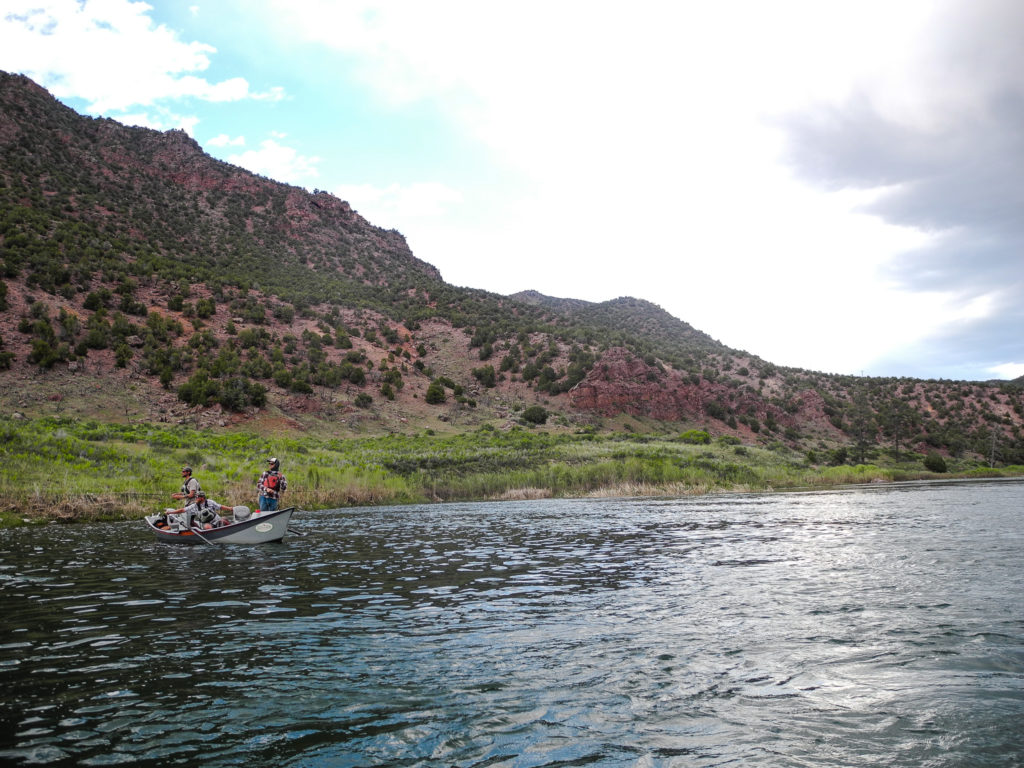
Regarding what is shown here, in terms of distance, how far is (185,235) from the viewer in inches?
3580

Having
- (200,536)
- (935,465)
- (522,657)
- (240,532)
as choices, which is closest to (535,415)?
(935,465)

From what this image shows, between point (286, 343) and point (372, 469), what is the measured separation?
36.6 m

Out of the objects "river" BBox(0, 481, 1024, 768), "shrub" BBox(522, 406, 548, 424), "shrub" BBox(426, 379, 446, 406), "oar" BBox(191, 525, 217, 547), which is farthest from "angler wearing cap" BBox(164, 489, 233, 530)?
"shrub" BBox(426, 379, 446, 406)

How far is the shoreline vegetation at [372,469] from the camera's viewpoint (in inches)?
1106

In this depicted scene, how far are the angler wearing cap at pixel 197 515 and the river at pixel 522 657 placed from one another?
2.82m

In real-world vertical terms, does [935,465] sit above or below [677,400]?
below

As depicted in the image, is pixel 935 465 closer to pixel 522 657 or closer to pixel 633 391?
pixel 633 391

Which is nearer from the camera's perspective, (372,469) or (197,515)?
(197,515)

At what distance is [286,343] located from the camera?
71.6 m

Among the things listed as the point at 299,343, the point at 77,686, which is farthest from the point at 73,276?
the point at 77,686

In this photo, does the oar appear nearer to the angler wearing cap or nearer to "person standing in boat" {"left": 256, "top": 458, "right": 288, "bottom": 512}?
the angler wearing cap

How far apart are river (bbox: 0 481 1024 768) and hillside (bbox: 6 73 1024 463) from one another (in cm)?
4250

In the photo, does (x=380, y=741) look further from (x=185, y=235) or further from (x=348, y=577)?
(x=185, y=235)

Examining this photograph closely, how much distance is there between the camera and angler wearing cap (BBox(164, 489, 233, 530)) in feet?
67.7
